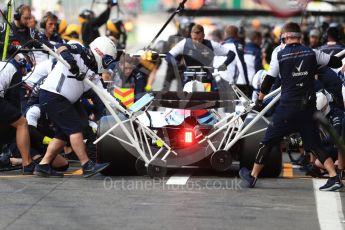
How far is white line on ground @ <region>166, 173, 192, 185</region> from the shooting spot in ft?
42.9

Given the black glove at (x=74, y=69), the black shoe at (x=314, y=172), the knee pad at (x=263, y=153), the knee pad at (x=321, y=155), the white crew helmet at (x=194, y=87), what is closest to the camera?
the knee pad at (x=321, y=155)

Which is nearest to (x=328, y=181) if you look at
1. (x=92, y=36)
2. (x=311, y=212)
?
(x=311, y=212)

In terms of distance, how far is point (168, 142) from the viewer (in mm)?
13328

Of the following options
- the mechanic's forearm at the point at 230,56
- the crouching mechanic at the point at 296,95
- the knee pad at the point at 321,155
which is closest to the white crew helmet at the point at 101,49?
the crouching mechanic at the point at 296,95

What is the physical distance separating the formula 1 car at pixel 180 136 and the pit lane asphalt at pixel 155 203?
223 mm

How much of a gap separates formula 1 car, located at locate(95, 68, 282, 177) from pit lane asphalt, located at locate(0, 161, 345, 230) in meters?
0.22

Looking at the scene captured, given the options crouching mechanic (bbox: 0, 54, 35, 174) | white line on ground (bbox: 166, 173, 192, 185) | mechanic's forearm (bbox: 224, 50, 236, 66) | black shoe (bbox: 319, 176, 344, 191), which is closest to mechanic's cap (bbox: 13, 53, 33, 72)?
crouching mechanic (bbox: 0, 54, 35, 174)

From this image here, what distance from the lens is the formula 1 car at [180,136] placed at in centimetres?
1312

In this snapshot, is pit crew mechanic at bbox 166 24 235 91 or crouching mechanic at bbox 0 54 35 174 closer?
crouching mechanic at bbox 0 54 35 174

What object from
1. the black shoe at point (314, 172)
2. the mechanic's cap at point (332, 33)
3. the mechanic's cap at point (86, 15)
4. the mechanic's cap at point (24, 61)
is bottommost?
the black shoe at point (314, 172)

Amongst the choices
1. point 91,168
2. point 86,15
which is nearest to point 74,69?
point 91,168

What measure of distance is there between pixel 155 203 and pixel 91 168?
2.12m

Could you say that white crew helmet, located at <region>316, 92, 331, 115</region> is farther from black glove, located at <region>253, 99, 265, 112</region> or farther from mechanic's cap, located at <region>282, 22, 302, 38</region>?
mechanic's cap, located at <region>282, 22, 302, 38</region>

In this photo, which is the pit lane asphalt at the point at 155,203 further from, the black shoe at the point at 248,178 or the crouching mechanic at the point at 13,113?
the crouching mechanic at the point at 13,113
